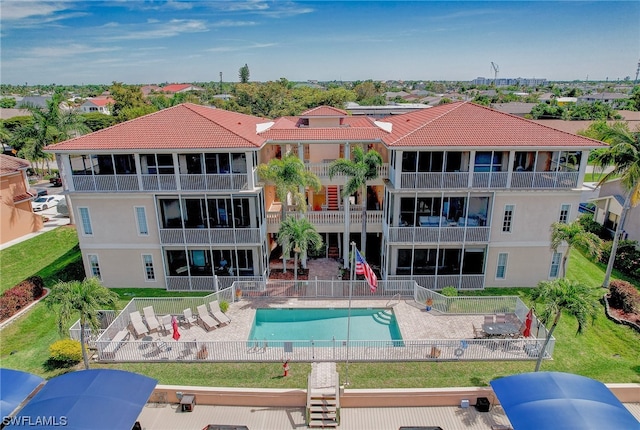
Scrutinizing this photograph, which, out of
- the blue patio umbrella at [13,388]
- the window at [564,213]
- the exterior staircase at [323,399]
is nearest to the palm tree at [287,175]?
the exterior staircase at [323,399]

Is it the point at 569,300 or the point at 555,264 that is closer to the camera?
the point at 569,300

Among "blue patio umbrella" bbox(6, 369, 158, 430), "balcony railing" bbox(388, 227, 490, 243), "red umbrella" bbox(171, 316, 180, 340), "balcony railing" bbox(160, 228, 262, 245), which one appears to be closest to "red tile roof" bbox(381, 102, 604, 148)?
"balcony railing" bbox(388, 227, 490, 243)

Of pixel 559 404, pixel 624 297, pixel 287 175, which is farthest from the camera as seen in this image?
pixel 287 175

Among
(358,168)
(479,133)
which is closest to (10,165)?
(358,168)

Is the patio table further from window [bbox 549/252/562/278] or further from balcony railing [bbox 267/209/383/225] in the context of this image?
balcony railing [bbox 267/209/383/225]

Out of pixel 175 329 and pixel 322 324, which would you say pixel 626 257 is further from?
pixel 175 329

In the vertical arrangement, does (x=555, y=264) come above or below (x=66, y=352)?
above

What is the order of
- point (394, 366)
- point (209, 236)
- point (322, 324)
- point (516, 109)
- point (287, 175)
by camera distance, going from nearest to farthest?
1. point (394, 366)
2. point (322, 324)
3. point (287, 175)
4. point (209, 236)
5. point (516, 109)
